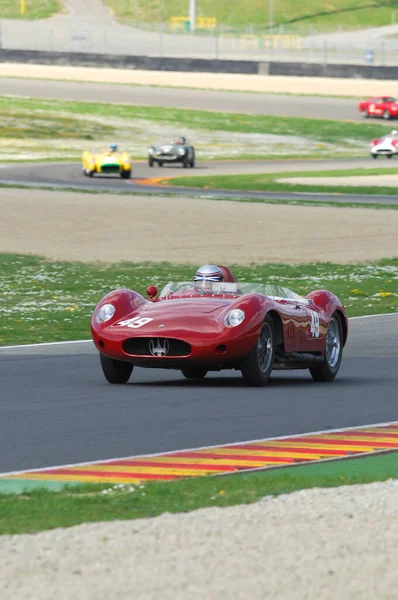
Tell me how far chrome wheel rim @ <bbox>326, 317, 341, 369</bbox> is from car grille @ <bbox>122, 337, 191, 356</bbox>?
2.05m

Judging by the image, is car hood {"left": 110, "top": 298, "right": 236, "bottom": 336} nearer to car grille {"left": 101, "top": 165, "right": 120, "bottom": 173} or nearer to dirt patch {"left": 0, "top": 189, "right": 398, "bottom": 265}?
dirt patch {"left": 0, "top": 189, "right": 398, "bottom": 265}

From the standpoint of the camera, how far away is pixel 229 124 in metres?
74.7

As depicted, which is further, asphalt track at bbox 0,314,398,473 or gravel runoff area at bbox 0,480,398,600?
asphalt track at bbox 0,314,398,473

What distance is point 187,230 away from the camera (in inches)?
1162

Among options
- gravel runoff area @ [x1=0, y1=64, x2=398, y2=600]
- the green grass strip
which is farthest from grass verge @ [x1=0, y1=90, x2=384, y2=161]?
gravel runoff area @ [x1=0, y1=64, x2=398, y2=600]

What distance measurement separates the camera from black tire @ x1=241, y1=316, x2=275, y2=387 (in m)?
12.2

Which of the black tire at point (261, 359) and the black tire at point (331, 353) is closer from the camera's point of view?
the black tire at point (261, 359)

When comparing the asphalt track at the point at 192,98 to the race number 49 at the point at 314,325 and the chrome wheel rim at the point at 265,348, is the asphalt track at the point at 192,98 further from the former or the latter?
the chrome wheel rim at the point at 265,348

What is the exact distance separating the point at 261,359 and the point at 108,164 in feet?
119

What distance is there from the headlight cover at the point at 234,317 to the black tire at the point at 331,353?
1.67 m

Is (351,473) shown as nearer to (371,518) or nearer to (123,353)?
(371,518)

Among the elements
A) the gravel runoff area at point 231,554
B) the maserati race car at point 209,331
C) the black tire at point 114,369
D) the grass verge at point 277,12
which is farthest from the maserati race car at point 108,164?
the grass verge at point 277,12

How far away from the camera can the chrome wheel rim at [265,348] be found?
1243cm

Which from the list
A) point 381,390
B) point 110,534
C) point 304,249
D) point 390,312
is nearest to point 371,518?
point 110,534
